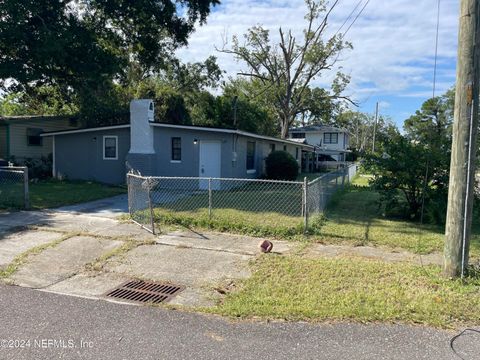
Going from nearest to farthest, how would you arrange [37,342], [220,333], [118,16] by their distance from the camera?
1. [37,342]
2. [220,333]
3. [118,16]

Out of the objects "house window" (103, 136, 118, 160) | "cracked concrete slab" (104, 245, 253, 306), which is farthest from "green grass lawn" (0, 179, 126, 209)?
"cracked concrete slab" (104, 245, 253, 306)

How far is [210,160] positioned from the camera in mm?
17359

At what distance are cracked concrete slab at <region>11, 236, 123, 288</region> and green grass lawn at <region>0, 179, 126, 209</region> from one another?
476cm

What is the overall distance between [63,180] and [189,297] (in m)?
16.5

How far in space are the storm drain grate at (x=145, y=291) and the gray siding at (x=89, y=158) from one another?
13.6 metres

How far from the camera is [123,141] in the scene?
18297 millimetres

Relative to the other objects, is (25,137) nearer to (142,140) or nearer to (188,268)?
(142,140)

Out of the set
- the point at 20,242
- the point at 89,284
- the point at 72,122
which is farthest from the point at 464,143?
the point at 72,122

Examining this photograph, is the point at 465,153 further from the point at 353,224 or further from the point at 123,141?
the point at 123,141

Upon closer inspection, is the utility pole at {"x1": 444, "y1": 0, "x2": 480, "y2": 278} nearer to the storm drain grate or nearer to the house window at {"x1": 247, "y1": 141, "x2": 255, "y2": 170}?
the storm drain grate

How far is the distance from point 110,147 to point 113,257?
1299cm

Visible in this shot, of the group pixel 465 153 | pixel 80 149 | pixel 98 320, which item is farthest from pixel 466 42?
pixel 80 149

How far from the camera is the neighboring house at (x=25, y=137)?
21.5 metres

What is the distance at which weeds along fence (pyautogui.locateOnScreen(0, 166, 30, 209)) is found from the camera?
10.6 metres
